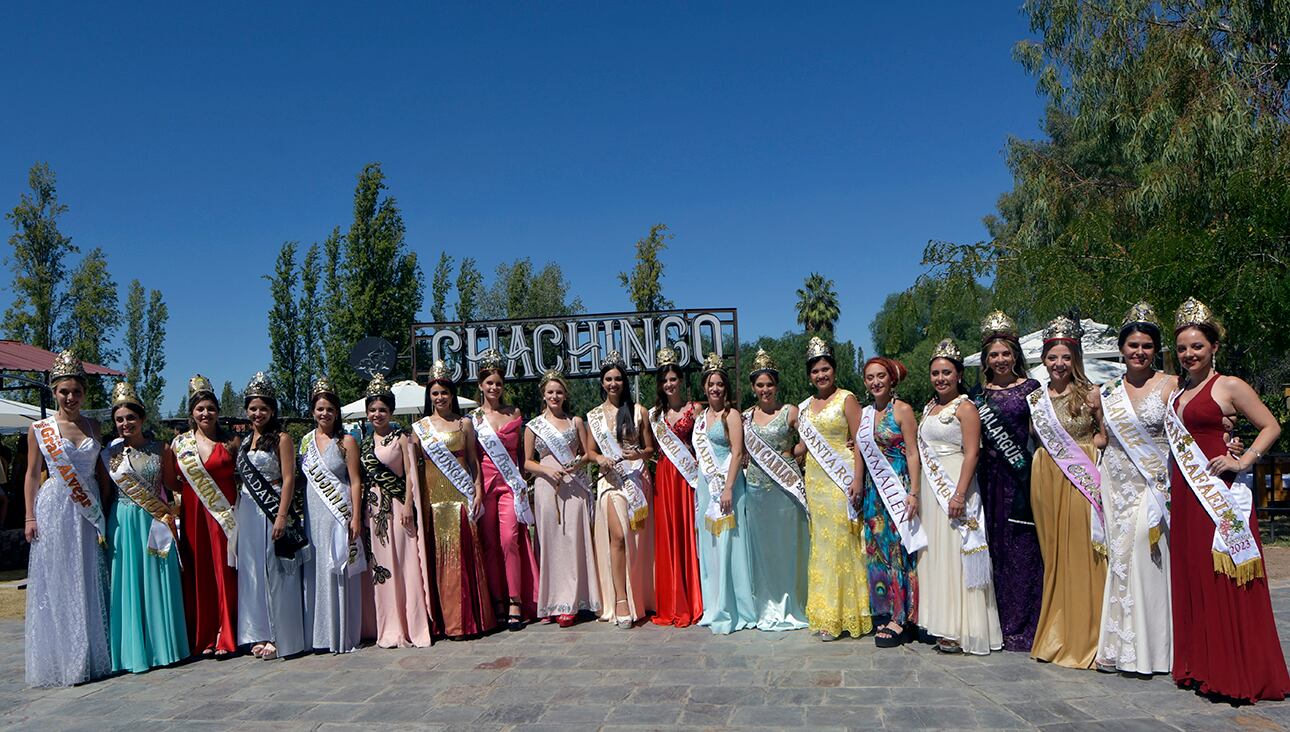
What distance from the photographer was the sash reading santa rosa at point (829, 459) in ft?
18.1

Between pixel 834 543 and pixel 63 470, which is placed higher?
pixel 63 470

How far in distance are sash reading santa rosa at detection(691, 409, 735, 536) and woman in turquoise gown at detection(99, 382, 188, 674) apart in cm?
326

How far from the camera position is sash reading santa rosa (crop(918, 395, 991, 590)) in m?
5.00

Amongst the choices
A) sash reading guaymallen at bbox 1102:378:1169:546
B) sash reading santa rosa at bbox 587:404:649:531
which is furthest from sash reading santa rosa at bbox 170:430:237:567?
sash reading guaymallen at bbox 1102:378:1169:546

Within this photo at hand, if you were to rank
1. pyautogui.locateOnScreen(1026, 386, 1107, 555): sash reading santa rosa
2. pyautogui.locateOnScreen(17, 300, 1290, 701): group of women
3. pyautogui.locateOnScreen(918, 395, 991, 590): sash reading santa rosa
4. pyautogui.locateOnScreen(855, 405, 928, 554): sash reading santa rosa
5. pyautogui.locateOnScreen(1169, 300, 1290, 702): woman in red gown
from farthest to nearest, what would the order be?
pyautogui.locateOnScreen(855, 405, 928, 554): sash reading santa rosa < pyautogui.locateOnScreen(918, 395, 991, 590): sash reading santa rosa < pyautogui.locateOnScreen(1026, 386, 1107, 555): sash reading santa rosa < pyautogui.locateOnScreen(17, 300, 1290, 701): group of women < pyautogui.locateOnScreen(1169, 300, 1290, 702): woman in red gown

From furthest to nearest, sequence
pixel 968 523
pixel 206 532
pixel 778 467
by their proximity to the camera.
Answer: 1. pixel 778 467
2. pixel 206 532
3. pixel 968 523

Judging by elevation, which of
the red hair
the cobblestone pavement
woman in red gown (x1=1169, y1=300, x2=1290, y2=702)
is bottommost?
the cobblestone pavement

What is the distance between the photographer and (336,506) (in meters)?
5.68

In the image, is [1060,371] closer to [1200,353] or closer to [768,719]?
[1200,353]

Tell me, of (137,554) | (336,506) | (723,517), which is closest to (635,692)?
(723,517)

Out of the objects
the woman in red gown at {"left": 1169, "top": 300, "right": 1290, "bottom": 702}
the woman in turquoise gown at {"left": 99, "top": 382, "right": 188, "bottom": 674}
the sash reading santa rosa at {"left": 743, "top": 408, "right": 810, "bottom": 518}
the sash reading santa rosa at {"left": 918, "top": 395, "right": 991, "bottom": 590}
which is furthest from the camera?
the sash reading santa rosa at {"left": 743, "top": 408, "right": 810, "bottom": 518}

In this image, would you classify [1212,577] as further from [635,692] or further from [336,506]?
[336,506]

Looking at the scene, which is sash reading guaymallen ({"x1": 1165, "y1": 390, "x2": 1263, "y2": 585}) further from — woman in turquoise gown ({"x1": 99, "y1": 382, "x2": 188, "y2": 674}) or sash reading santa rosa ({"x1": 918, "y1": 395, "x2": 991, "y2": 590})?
woman in turquoise gown ({"x1": 99, "y1": 382, "x2": 188, "y2": 674})

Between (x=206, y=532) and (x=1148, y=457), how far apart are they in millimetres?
5289
